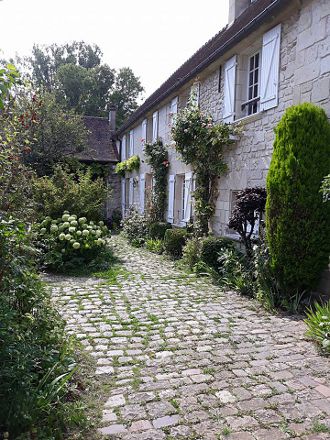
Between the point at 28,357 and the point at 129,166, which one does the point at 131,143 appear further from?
the point at 28,357

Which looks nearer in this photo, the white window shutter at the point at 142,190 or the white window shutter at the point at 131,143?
the white window shutter at the point at 142,190

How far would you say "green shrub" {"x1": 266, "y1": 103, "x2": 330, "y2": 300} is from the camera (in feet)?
16.3

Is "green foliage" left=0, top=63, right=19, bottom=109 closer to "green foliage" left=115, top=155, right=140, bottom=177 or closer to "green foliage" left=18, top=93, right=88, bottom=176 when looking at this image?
"green foliage" left=18, top=93, right=88, bottom=176

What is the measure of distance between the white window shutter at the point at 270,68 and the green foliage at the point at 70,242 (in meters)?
4.45

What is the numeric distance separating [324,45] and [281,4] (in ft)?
3.65

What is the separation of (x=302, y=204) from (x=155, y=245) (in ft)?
20.2

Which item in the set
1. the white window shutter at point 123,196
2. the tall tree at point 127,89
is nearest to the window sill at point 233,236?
the white window shutter at point 123,196

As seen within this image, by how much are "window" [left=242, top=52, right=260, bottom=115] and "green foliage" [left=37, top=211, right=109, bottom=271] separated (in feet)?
13.8

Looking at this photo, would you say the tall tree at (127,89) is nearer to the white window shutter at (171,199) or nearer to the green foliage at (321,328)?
the white window shutter at (171,199)

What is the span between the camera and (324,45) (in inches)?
202

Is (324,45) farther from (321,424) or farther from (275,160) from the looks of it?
(321,424)

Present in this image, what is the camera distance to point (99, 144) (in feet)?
67.4

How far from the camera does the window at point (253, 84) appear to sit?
7.51 m

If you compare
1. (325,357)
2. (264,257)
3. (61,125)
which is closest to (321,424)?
(325,357)
